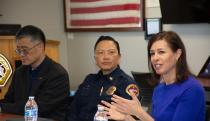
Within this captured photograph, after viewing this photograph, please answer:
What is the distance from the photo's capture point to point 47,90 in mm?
2668

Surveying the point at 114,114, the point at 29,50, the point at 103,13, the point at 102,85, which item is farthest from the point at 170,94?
the point at 103,13

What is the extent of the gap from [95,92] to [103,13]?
94.2 inches

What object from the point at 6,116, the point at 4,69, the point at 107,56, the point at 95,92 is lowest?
the point at 6,116

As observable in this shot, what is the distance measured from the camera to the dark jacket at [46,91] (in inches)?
103

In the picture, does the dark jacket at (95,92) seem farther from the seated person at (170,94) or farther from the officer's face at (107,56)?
the seated person at (170,94)

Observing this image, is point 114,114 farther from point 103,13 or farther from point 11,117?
point 103,13

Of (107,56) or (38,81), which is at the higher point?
(107,56)

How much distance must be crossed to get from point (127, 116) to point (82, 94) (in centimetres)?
78

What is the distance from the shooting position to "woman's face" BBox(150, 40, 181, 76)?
208 centimetres

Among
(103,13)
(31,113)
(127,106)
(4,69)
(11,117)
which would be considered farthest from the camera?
(103,13)

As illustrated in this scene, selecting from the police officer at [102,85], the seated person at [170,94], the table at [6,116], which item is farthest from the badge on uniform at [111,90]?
the table at [6,116]

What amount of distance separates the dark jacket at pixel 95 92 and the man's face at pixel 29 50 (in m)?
0.45

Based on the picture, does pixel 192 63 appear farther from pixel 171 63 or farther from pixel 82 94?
pixel 171 63

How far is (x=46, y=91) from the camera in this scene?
2664 millimetres
